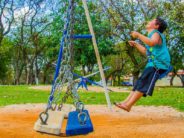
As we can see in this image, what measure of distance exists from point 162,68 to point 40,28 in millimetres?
32854

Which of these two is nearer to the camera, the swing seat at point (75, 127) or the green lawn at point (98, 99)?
the swing seat at point (75, 127)

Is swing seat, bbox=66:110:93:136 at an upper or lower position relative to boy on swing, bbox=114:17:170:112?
lower

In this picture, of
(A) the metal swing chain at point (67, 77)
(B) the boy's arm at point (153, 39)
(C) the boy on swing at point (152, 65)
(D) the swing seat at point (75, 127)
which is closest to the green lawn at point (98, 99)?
(C) the boy on swing at point (152, 65)

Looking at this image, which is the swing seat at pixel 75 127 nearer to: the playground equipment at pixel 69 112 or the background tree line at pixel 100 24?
the playground equipment at pixel 69 112

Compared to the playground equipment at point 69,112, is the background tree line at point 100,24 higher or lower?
higher

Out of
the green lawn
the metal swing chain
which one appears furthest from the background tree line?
the metal swing chain

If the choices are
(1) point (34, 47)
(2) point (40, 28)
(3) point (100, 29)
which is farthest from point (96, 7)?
(1) point (34, 47)

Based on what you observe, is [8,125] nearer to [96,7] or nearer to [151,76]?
[151,76]

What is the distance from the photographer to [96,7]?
3034 cm

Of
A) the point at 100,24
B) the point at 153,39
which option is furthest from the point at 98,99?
the point at 100,24

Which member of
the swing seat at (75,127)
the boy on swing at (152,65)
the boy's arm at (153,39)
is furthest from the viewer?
the boy on swing at (152,65)

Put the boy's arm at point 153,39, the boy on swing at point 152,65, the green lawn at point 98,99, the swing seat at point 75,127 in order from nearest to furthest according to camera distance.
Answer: the swing seat at point 75,127 → the boy's arm at point 153,39 → the boy on swing at point 152,65 → the green lawn at point 98,99

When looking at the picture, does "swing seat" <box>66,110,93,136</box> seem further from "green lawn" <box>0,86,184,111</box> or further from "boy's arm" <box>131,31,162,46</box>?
"green lawn" <box>0,86,184,111</box>

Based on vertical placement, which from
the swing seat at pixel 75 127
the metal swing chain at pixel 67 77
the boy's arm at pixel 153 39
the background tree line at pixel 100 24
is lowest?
the swing seat at pixel 75 127
